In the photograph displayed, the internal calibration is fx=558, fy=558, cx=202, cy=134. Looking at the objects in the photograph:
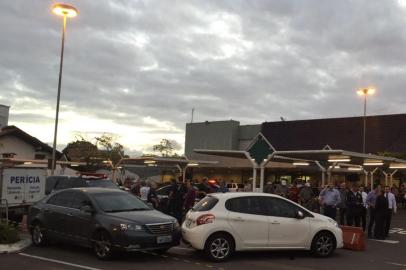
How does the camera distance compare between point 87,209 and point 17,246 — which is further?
point 17,246

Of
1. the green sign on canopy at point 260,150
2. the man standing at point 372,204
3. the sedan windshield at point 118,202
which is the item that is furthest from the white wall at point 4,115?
the sedan windshield at point 118,202

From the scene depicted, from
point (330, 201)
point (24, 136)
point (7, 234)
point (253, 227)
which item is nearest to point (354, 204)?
point (330, 201)

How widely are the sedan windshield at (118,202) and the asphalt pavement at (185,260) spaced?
Result: 102 centimetres

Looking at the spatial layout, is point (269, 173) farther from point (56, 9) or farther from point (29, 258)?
point (29, 258)

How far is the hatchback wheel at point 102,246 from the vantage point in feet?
37.8

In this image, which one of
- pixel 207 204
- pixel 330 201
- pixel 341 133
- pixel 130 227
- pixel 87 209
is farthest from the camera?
pixel 341 133

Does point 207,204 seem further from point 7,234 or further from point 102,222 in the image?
point 7,234

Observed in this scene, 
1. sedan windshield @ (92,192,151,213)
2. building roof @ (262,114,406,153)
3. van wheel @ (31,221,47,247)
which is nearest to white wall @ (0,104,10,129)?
building roof @ (262,114,406,153)

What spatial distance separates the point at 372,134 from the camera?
55781 millimetres

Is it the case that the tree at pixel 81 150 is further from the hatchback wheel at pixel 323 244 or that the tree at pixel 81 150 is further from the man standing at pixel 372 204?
the hatchback wheel at pixel 323 244

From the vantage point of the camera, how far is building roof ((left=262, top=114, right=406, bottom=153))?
5386 centimetres

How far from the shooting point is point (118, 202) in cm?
1266

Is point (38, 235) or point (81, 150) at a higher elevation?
point (81, 150)

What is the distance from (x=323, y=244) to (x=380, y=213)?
546 centimetres
